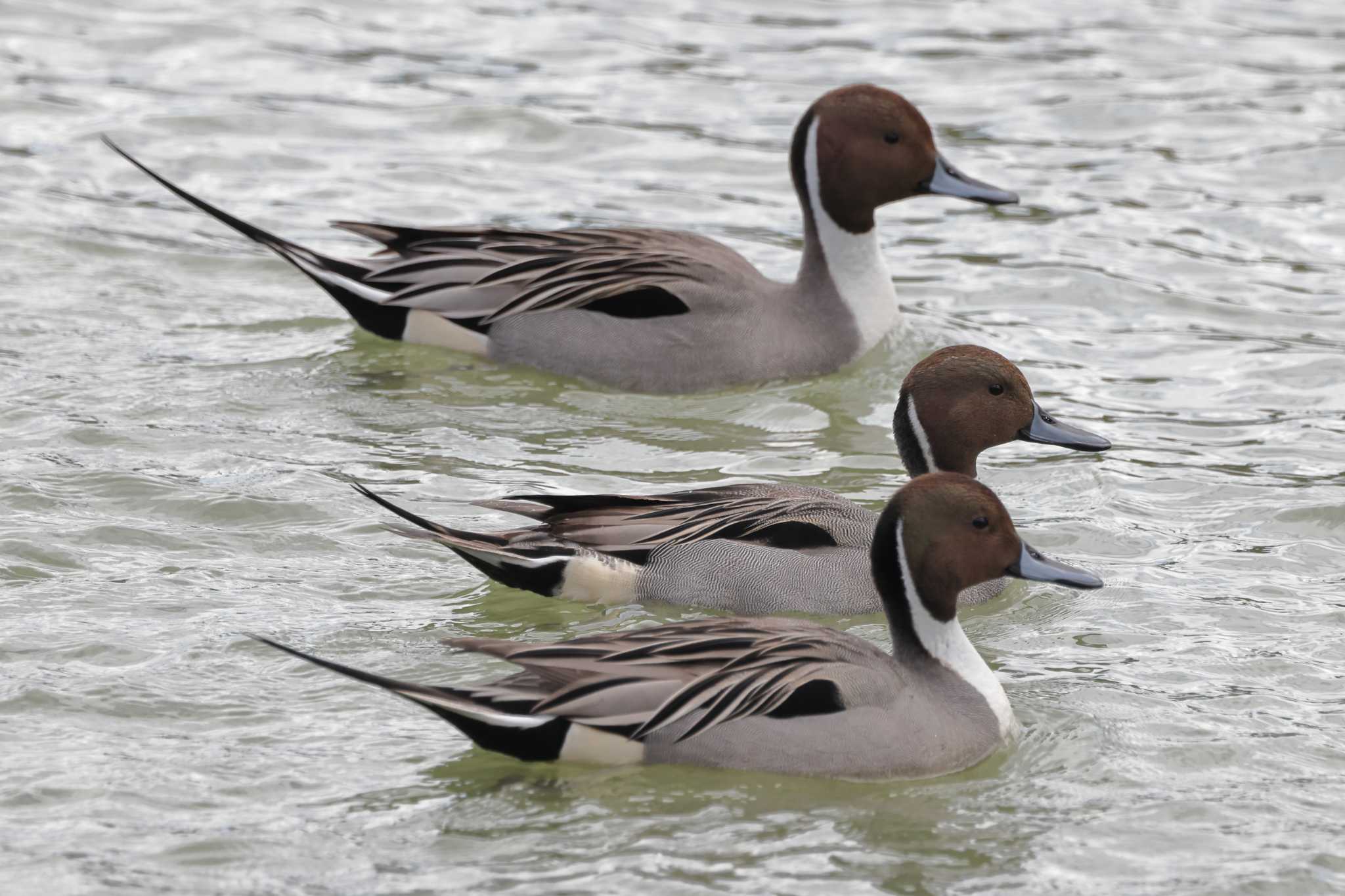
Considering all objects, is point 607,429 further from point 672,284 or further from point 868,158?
point 868,158

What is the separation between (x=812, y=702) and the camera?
237 inches

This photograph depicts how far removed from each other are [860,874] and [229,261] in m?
6.58

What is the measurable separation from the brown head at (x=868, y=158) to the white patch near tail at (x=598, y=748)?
471cm

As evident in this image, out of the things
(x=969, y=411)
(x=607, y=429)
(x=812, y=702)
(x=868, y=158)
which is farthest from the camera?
(x=868, y=158)

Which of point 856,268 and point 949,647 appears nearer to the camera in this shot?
point 949,647

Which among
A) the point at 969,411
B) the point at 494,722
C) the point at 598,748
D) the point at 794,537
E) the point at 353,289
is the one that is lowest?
the point at 598,748

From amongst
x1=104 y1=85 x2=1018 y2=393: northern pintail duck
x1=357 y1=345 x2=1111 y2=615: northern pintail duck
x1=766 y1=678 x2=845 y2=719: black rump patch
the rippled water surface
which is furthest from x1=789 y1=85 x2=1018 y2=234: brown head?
x1=766 y1=678 x2=845 y2=719: black rump patch

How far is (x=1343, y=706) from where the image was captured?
6.59 meters

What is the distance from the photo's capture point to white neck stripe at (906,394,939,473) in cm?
770

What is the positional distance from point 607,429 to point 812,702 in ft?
10.7

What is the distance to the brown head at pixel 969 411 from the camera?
7.63m

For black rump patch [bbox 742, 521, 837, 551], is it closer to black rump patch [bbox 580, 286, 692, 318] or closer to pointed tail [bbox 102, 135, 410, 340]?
black rump patch [bbox 580, 286, 692, 318]

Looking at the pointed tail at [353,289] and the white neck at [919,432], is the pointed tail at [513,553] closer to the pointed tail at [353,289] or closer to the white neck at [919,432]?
the white neck at [919,432]

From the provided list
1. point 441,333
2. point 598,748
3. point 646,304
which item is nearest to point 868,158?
point 646,304
